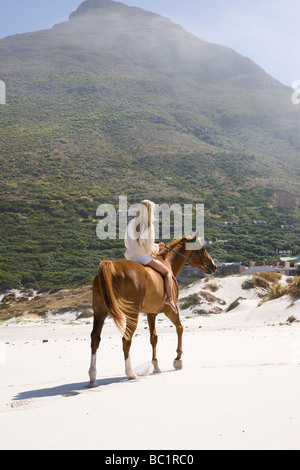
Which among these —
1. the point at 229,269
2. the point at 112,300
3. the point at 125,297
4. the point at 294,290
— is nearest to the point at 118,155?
the point at 229,269

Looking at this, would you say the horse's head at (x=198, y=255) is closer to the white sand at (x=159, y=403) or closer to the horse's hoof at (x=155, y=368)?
the white sand at (x=159, y=403)

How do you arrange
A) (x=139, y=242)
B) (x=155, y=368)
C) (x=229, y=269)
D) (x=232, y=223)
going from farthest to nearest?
(x=232, y=223) < (x=229, y=269) < (x=155, y=368) < (x=139, y=242)

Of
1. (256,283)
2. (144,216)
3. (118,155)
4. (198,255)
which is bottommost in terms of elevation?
(256,283)

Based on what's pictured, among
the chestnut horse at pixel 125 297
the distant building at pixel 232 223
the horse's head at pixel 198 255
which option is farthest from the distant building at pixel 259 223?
the chestnut horse at pixel 125 297

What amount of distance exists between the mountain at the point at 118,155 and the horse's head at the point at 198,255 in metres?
36.0

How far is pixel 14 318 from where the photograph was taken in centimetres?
3084

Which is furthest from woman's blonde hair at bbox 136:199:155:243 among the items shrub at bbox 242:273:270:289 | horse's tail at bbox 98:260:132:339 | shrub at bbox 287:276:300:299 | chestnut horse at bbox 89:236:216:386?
shrub at bbox 242:273:270:289

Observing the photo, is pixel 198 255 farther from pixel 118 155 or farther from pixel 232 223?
pixel 118 155

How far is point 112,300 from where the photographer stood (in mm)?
6117

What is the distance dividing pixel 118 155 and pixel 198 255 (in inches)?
3537

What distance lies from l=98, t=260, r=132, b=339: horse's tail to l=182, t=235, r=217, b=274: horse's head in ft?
7.80

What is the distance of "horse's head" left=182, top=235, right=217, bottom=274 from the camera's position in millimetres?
8359
